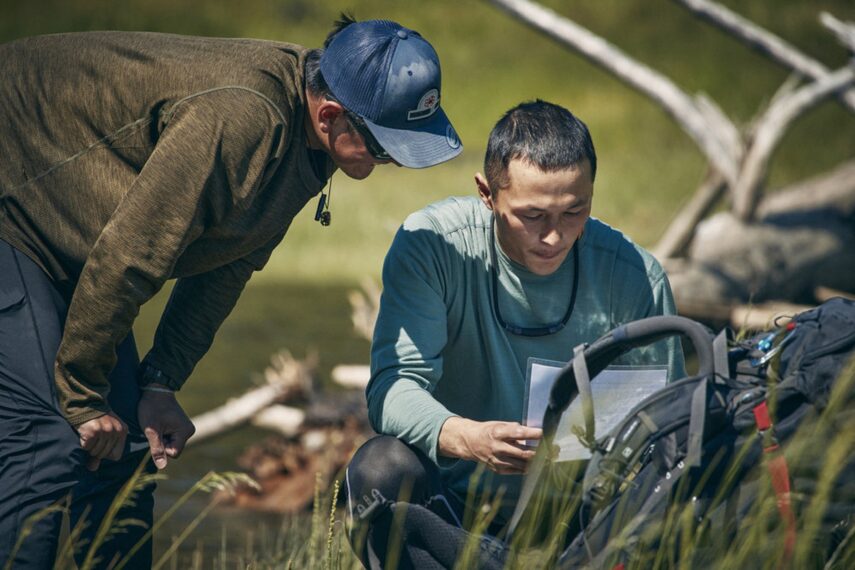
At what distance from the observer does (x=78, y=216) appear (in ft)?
9.12

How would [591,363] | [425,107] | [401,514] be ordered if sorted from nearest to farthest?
[591,363], [401,514], [425,107]

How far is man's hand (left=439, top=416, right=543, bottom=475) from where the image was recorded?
2.55 meters

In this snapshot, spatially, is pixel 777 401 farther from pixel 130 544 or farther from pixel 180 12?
pixel 180 12

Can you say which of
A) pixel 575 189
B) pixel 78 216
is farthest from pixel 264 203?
pixel 575 189

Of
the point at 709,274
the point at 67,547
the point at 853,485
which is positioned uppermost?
the point at 853,485

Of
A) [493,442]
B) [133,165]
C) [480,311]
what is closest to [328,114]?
[133,165]

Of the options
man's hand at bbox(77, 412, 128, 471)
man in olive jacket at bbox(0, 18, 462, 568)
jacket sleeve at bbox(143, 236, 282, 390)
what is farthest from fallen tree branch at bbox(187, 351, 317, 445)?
man's hand at bbox(77, 412, 128, 471)

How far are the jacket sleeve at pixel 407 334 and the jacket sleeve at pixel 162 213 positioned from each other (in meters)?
0.42

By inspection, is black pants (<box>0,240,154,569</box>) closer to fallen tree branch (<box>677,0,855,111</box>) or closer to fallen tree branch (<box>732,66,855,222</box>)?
fallen tree branch (<box>732,66,855,222</box>)

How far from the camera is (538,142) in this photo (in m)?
2.85

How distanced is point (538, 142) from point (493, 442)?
2.20 ft

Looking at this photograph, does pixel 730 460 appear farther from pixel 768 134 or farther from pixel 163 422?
pixel 768 134

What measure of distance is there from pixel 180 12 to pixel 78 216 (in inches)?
645

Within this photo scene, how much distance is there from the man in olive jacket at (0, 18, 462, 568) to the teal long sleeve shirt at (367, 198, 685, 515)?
0.80ft
